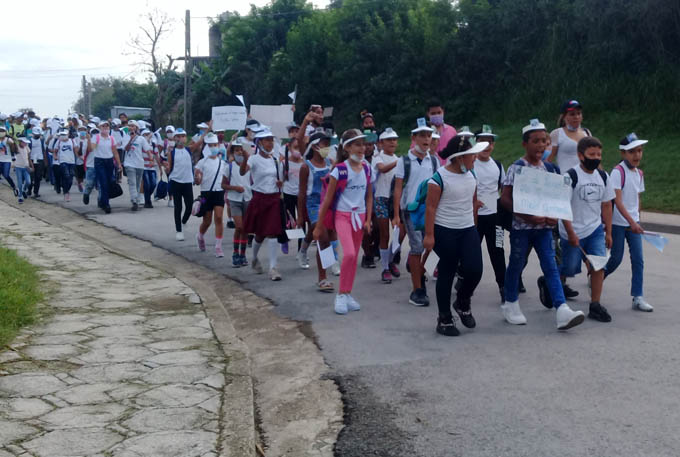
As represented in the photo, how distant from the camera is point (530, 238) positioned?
675cm

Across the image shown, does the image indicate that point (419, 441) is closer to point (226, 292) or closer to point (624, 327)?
point (624, 327)

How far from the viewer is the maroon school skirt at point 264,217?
30.7ft

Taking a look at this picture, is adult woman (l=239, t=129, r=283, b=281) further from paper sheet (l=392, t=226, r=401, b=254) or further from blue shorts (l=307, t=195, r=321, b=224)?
paper sheet (l=392, t=226, r=401, b=254)

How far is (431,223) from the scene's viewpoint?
6.47 m

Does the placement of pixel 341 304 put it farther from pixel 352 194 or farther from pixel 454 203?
pixel 454 203

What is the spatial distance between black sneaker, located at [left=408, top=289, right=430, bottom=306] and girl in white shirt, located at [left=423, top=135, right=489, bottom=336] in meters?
1.12

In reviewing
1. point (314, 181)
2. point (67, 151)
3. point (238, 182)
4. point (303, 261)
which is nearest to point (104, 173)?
point (67, 151)

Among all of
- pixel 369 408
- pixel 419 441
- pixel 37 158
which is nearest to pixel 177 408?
pixel 369 408

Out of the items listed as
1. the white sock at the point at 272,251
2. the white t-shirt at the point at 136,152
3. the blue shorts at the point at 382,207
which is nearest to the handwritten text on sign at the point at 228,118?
the white t-shirt at the point at 136,152

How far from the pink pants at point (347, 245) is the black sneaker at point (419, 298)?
2.04 ft

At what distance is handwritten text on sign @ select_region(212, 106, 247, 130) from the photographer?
1462cm

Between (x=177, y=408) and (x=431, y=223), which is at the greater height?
(x=431, y=223)

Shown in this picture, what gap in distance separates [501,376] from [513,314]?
1.52m

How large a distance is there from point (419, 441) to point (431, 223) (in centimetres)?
242
